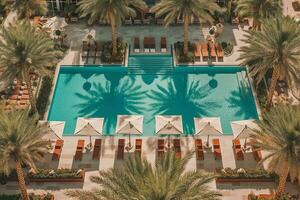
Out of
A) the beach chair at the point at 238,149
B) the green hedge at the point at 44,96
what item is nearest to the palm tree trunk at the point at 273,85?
the beach chair at the point at 238,149

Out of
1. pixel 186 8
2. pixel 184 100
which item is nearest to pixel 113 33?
pixel 186 8

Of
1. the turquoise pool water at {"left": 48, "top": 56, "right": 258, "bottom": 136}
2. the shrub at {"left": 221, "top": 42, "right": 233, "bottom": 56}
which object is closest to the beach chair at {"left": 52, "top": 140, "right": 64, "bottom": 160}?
the turquoise pool water at {"left": 48, "top": 56, "right": 258, "bottom": 136}

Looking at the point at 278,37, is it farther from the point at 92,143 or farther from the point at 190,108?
the point at 92,143

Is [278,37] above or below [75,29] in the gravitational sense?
below

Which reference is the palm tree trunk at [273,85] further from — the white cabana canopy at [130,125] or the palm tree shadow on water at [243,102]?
the white cabana canopy at [130,125]

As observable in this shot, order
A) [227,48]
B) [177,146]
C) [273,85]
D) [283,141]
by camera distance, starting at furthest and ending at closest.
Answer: [227,48] → [273,85] → [177,146] → [283,141]

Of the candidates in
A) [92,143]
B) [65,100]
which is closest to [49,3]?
[65,100]

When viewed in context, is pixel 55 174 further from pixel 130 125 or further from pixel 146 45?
pixel 146 45

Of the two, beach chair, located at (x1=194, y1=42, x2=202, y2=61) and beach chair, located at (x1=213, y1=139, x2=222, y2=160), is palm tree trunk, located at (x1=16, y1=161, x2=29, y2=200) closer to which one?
beach chair, located at (x1=213, y1=139, x2=222, y2=160)
